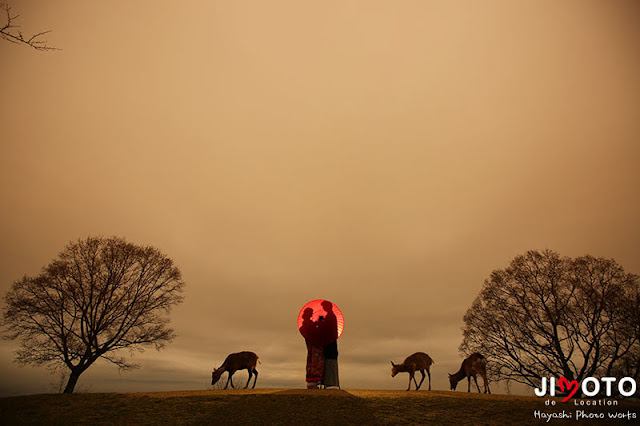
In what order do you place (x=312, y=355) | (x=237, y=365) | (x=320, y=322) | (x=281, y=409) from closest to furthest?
(x=281, y=409) → (x=320, y=322) → (x=312, y=355) → (x=237, y=365)

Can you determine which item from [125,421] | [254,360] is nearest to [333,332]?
[254,360]

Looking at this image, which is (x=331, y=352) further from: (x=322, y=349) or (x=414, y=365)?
(x=414, y=365)

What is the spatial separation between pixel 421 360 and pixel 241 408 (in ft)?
39.2

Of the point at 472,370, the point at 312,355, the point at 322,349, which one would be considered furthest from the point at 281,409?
the point at 472,370

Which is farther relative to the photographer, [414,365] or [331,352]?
[414,365]

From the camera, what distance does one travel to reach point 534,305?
22547 mm

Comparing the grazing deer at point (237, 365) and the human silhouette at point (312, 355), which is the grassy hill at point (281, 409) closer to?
the human silhouette at point (312, 355)

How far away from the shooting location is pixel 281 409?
12.4 meters

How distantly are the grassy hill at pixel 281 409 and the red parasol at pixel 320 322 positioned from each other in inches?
124

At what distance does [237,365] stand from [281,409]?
8002mm

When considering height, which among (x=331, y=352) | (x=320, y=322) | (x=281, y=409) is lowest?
(x=281, y=409)

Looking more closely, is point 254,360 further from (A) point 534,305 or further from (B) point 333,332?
(A) point 534,305

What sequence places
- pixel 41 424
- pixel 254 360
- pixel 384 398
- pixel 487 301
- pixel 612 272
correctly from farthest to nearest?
pixel 487 301
pixel 612 272
pixel 254 360
pixel 384 398
pixel 41 424

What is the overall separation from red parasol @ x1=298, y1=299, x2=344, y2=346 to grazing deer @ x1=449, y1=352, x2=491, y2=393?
28.0ft
